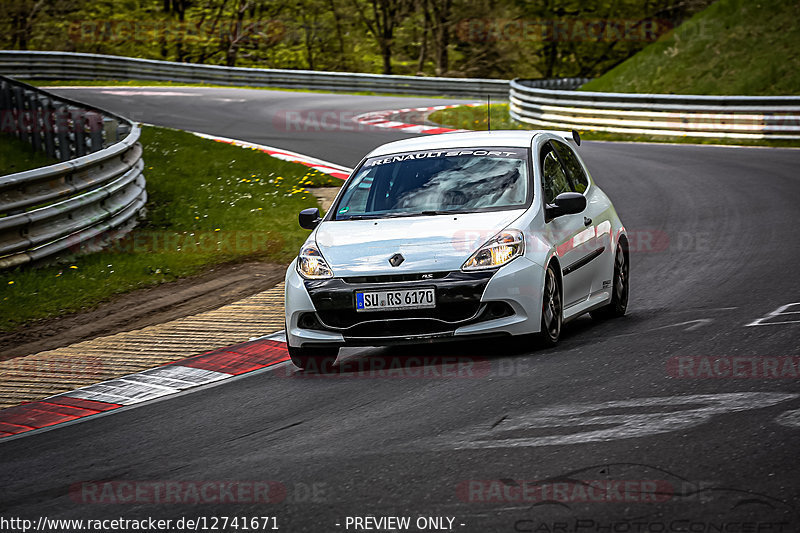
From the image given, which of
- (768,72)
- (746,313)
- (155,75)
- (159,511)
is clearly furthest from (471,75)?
(159,511)

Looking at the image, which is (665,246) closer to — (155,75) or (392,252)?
(392,252)

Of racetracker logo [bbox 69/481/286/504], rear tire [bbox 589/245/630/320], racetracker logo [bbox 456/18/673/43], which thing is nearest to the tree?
racetracker logo [bbox 456/18/673/43]

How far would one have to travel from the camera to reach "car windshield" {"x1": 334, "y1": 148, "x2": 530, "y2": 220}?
861cm

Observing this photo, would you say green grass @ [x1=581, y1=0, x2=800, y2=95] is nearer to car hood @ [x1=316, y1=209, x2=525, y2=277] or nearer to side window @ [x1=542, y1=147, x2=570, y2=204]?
side window @ [x1=542, y1=147, x2=570, y2=204]

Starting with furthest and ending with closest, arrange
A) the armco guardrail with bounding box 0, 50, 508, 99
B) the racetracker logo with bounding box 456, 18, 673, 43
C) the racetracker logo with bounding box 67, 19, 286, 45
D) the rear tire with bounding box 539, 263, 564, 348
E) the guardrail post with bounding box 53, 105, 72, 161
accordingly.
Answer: the racetracker logo with bounding box 67, 19, 286, 45
the racetracker logo with bounding box 456, 18, 673, 43
the armco guardrail with bounding box 0, 50, 508, 99
the guardrail post with bounding box 53, 105, 72, 161
the rear tire with bounding box 539, 263, 564, 348

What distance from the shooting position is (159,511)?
505 centimetres

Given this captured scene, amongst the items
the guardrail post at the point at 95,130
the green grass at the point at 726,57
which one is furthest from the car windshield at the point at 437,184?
the green grass at the point at 726,57

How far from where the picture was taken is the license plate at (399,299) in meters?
7.67

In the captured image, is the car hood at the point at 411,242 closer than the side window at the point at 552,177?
Yes

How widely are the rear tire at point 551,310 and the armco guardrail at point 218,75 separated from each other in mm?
31913

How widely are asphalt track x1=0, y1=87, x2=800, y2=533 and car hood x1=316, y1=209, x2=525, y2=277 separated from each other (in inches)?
28.8

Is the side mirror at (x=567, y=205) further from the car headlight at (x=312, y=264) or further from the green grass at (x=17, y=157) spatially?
the green grass at (x=17, y=157)

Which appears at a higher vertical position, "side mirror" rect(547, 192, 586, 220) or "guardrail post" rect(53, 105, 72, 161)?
"side mirror" rect(547, 192, 586, 220)

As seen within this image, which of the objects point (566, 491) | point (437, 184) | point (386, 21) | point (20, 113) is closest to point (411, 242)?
point (437, 184)
